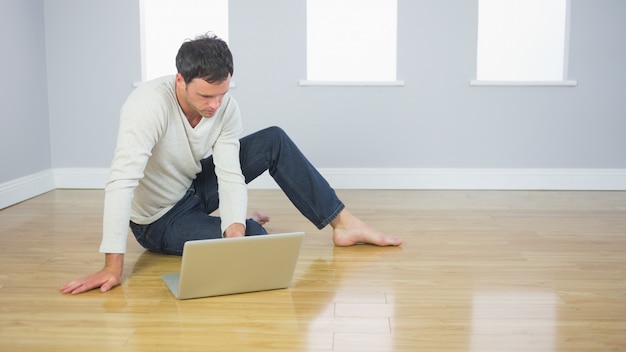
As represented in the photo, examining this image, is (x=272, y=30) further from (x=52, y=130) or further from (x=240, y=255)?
(x=240, y=255)

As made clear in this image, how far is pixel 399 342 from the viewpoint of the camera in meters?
1.87

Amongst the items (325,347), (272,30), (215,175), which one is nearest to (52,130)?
(272,30)

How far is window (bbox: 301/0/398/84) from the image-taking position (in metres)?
4.78

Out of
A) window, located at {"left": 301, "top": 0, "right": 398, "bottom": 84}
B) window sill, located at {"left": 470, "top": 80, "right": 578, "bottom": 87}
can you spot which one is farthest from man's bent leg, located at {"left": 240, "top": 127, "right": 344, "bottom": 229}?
window, located at {"left": 301, "top": 0, "right": 398, "bottom": 84}

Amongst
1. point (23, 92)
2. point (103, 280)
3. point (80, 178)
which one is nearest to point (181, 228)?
point (103, 280)

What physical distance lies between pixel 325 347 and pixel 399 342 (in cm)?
20

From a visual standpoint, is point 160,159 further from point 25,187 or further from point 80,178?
point 80,178

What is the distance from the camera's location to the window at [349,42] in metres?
4.78

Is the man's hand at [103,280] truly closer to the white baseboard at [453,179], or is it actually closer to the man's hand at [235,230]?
the man's hand at [235,230]

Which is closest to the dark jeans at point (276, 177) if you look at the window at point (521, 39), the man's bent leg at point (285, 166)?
the man's bent leg at point (285, 166)

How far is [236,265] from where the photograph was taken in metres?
2.18

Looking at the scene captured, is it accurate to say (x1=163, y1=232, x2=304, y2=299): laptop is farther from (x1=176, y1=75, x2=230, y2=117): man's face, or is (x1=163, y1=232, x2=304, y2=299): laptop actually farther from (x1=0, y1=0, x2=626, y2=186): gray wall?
(x1=0, y1=0, x2=626, y2=186): gray wall

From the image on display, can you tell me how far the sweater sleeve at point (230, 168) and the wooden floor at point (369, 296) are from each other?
32 cm

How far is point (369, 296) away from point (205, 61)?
2.92ft
